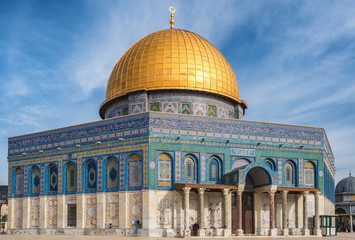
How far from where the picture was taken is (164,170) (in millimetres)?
27516

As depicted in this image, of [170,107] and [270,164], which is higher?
[170,107]

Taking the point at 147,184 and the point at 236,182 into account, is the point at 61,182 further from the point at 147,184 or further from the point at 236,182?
the point at 236,182

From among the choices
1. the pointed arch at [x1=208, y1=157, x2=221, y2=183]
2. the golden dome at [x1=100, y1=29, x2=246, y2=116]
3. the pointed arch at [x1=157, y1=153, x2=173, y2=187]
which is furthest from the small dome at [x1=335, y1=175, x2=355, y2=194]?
the pointed arch at [x1=157, y1=153, x2=173, y2=187]

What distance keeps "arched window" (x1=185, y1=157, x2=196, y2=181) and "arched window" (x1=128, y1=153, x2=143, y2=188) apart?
2.69m

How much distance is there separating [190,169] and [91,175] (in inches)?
239

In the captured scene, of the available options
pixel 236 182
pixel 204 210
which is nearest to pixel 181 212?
pixel 204 210

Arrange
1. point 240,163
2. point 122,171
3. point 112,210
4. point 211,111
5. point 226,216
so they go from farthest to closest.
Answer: point 211,111
point 240,163
point 112,210
point 122,171
point 226,216

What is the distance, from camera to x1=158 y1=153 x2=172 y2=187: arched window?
27342 mm

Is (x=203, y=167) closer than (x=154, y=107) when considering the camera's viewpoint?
Yes

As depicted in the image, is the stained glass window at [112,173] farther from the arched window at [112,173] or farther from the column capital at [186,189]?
the column capital at [186,189]

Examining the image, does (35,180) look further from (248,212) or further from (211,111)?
(248,212)

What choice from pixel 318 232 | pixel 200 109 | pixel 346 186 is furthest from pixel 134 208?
pixel 346 186

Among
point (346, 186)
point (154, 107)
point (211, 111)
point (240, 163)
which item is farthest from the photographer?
point (346, 186)

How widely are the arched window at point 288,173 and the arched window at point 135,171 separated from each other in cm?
926
